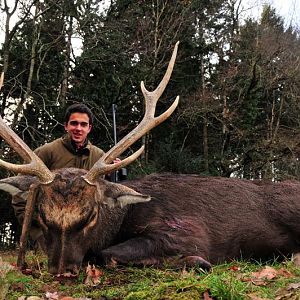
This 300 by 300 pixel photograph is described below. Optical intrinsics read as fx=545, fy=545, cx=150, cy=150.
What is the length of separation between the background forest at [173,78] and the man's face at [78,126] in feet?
37.3

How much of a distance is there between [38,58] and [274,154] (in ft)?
41.2

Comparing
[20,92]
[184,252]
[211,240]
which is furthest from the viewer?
[20,92]

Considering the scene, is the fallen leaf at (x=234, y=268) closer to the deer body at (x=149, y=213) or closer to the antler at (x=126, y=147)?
the deer body at (x=149, y=213)

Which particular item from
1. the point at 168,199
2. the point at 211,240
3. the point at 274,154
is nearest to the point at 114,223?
A: the point at 168,199

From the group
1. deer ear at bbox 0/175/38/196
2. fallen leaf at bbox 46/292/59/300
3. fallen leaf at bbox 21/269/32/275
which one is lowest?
fallen leaf at bbox 21/269/32/275

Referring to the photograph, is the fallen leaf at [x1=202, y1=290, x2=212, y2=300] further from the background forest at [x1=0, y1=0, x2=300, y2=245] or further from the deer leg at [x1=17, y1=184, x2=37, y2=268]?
the background forest at [x1=0, y1=0, x2=300, y2=245]

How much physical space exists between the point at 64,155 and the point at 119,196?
91.8 inches

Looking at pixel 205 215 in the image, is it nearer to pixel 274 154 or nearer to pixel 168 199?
pixel 168 199

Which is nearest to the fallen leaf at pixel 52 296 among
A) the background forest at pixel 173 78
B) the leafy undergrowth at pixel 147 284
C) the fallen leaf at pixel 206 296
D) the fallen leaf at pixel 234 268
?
the leafy undergrowth at pixel 147 284

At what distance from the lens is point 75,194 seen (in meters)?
5.33

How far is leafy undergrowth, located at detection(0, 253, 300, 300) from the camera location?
3.58m

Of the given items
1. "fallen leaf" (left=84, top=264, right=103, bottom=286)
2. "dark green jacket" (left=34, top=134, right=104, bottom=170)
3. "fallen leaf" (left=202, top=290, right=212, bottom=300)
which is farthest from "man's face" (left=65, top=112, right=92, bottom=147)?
"fallen leaf" (left=202, top=290, right=212, bottom=300)

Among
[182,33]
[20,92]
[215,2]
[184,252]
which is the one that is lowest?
[184,252]

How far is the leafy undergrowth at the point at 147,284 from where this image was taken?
3.58 metres
